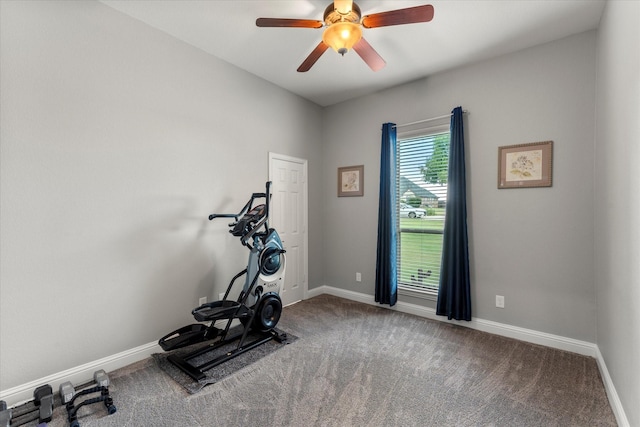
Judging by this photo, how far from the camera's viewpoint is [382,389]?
2184 mm

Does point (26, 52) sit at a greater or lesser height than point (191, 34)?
lesser

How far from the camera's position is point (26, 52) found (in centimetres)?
203

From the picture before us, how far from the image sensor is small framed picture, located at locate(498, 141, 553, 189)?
2.83 metres

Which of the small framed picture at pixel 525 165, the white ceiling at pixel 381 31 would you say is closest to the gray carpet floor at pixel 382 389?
the small framed picture at pixel 525 165

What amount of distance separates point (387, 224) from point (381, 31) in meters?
2.19

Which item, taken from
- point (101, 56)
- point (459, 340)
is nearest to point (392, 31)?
point (101, 56)

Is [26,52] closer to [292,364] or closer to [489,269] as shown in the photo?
[292,364]

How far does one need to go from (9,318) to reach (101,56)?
2.08m

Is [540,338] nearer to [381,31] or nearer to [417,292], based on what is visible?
[417,292]

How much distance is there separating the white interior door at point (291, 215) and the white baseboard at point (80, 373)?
1799mm

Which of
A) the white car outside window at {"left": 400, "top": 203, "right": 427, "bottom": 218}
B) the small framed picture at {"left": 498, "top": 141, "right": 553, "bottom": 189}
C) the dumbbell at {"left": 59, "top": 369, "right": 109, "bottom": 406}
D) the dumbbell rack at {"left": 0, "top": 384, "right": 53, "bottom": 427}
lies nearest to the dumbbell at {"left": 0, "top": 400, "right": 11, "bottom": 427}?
the dumbbell rack at {"left": 0, "top": 384, "right": 53, "bottom": 427}

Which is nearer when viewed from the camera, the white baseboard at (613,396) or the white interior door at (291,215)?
the white baseboard at (613,396)

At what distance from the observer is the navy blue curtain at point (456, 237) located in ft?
10.5

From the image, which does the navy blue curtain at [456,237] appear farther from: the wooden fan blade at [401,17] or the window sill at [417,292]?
the wooden fan blade at [401,17]
